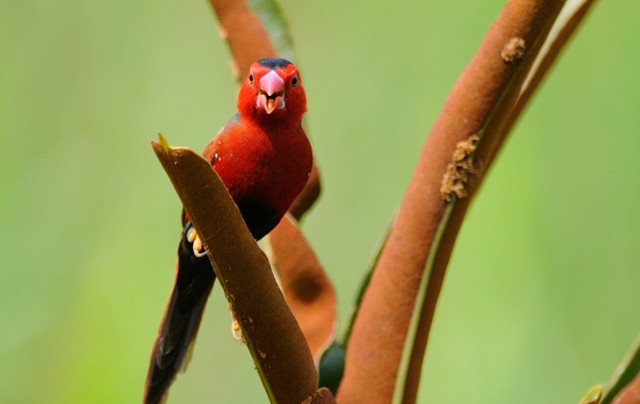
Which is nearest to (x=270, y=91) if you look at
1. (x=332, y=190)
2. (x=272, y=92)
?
(x=272, y=92)

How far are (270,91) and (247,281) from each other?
1.30 ft

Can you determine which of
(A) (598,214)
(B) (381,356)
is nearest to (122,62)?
(A) (598,214)

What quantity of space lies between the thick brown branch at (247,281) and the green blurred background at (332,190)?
89cm

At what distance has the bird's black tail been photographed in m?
0.95

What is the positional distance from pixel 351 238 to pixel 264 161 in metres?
0.78

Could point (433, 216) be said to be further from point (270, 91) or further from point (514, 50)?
point (270, 91)

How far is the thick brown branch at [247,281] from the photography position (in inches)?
19.3

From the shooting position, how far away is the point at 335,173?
1.72 meters

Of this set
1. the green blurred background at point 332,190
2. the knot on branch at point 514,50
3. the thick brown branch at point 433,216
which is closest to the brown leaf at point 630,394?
the thick brown branch at point 433,216

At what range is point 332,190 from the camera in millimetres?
1727

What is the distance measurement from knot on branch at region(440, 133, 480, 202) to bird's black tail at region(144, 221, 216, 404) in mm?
340

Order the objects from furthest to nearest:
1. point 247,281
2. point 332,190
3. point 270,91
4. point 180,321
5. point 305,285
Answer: point 332,190, point 180,321, point 270,91, point 305,285, point 247,281

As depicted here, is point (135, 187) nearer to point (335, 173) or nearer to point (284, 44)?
point (335, 173)

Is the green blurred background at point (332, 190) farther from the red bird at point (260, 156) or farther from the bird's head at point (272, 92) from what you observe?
the bird's head at point (272, 92)
